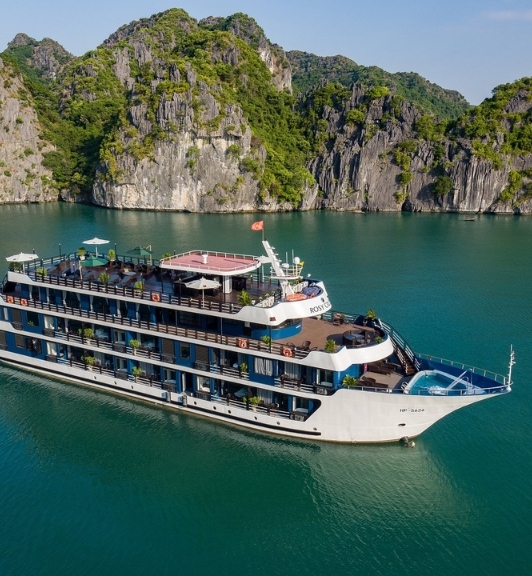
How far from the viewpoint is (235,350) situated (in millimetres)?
21922

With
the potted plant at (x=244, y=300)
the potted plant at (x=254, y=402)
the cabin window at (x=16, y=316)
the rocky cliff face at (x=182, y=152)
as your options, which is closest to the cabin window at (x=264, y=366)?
the potted plant at (x=254, y=402)

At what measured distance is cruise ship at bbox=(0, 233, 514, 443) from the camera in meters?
A: 20.6

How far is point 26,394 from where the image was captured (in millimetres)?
26469

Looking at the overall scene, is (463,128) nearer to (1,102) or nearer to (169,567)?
(1,102)

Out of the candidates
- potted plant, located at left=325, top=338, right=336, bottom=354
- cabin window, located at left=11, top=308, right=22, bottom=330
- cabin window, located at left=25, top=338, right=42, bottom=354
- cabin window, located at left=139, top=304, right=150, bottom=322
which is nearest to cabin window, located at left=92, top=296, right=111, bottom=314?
cabin window, located at left=139, top=304, right=150, bottom=322

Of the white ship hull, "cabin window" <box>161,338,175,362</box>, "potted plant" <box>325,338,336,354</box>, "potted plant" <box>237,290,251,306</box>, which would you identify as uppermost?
"potted plant" <box>237,290,251,306</box>

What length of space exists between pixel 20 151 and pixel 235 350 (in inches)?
4236

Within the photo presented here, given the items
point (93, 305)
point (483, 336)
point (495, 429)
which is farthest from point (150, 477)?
point (483, 336)

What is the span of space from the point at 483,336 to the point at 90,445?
990 inches

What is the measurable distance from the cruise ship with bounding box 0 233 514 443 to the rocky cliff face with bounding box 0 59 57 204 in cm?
9069

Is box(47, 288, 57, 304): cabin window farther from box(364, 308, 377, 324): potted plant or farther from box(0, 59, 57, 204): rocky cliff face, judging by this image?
box(0, 59, 57, 204): rocky cliff face

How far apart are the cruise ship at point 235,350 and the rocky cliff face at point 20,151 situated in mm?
90689

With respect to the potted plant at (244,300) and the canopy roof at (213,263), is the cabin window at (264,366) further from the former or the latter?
the canopy roof at (213,263)

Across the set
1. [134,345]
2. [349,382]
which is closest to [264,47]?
[134,345]
